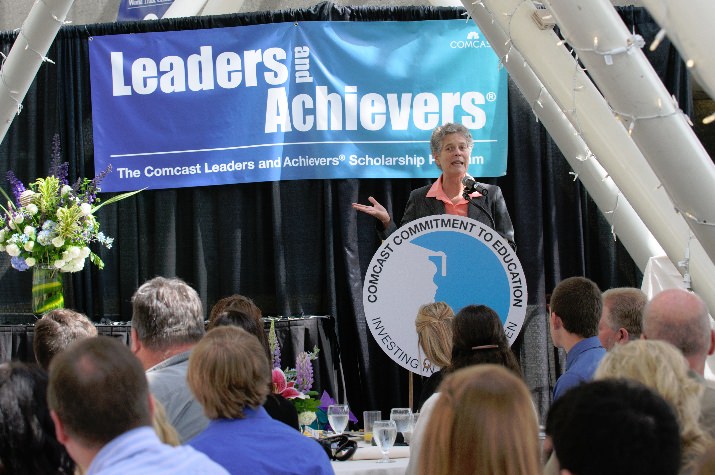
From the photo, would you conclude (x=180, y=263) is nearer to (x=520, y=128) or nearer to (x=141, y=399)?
(x=520, y=128)

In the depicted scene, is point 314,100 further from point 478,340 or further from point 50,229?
point 478,340

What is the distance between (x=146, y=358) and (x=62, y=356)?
4.07 feet

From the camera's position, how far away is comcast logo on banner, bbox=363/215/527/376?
189 inches

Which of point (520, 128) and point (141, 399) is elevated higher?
point (520, 128)

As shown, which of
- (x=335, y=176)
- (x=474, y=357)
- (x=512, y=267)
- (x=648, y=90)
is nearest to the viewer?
(x=648, y=90)

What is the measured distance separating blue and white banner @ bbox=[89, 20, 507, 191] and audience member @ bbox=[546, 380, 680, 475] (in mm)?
4978

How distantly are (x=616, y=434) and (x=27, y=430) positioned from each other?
1.09 metres

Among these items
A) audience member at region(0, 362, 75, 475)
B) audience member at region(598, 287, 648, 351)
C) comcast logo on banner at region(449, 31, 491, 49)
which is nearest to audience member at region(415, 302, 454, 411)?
audience member at region(598, 287, 648, 351)

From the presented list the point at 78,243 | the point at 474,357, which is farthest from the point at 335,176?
the point at 474,357

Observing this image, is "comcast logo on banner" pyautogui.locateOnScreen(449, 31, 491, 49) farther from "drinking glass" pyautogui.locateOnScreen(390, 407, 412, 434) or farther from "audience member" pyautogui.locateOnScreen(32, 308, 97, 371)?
"audience member" pyautogui.locateOnScreen(32, 308, 97, 371)

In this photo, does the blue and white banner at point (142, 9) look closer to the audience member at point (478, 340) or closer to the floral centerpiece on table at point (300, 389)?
the floral centerpiece on table at point (300, 389)

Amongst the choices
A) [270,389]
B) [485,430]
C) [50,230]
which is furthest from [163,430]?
[50,230]

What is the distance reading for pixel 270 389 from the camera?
3129 mm

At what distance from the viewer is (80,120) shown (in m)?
6.85
